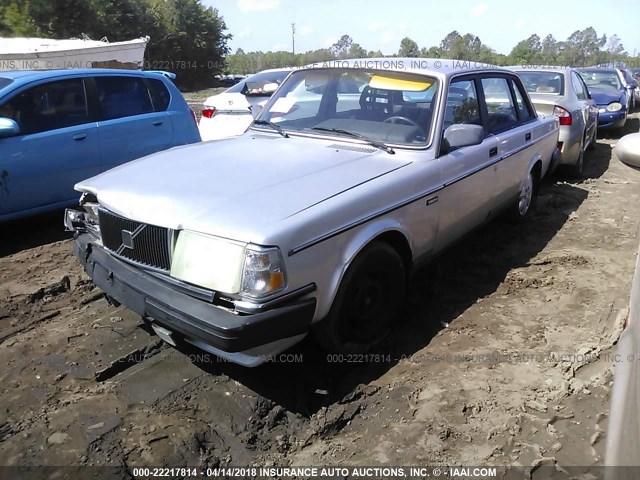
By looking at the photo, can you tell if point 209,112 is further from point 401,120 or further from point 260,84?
point 401,120

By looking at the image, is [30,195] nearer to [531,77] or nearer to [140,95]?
[140,95]

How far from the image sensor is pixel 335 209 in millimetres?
2830

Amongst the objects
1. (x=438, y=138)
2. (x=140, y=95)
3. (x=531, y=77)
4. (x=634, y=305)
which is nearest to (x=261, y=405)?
(x=634, y=305)

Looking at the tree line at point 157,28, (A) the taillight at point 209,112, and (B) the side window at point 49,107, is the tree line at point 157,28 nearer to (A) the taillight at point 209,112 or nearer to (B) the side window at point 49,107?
(A) the taillight at point 209,112

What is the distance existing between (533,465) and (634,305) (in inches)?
37.6

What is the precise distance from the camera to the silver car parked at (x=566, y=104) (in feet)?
24.3

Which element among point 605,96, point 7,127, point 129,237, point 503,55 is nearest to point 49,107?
point 7,127

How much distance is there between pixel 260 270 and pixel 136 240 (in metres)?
0.87

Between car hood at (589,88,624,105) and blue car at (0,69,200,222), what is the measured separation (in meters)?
10.4

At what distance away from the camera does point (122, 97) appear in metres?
5.98

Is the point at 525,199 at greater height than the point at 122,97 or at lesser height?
lesser

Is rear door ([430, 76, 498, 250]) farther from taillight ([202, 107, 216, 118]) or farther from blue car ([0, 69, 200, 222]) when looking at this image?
taillight ([202, 107, 216, 118])

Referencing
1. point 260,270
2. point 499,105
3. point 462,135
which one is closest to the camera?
point 260,270

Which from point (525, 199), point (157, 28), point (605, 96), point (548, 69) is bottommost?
point (525, 199)
